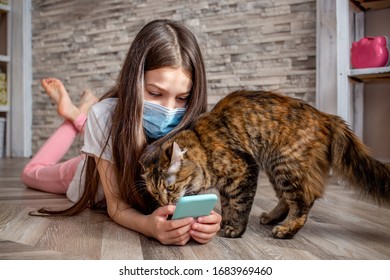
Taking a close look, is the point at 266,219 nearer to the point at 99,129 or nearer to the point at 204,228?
the point at 204,228

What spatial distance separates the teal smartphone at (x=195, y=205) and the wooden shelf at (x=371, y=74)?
1.07 meters

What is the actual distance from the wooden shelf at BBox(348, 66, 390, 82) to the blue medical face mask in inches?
35.5

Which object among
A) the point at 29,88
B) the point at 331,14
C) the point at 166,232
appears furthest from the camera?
the point at 29,88

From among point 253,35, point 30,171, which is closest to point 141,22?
point 253,35

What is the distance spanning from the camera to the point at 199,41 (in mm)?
2303

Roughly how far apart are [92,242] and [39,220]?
271 mm

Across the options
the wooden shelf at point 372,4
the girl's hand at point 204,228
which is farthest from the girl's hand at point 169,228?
the wooden shelf at point 372,4

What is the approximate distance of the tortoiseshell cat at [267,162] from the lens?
2.87ft

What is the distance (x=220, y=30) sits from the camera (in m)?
2.25

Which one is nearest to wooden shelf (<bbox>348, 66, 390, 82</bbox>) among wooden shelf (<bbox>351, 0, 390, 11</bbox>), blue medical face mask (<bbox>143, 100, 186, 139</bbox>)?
wooden shelf (<bbox>351, 0, 390, 11</bbox>)

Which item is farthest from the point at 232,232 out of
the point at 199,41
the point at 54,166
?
the point at 199,41

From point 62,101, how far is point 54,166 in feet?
1.11

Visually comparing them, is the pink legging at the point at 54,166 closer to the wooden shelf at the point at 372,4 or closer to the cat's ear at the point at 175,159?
the cat's ear at the point at 175,159
